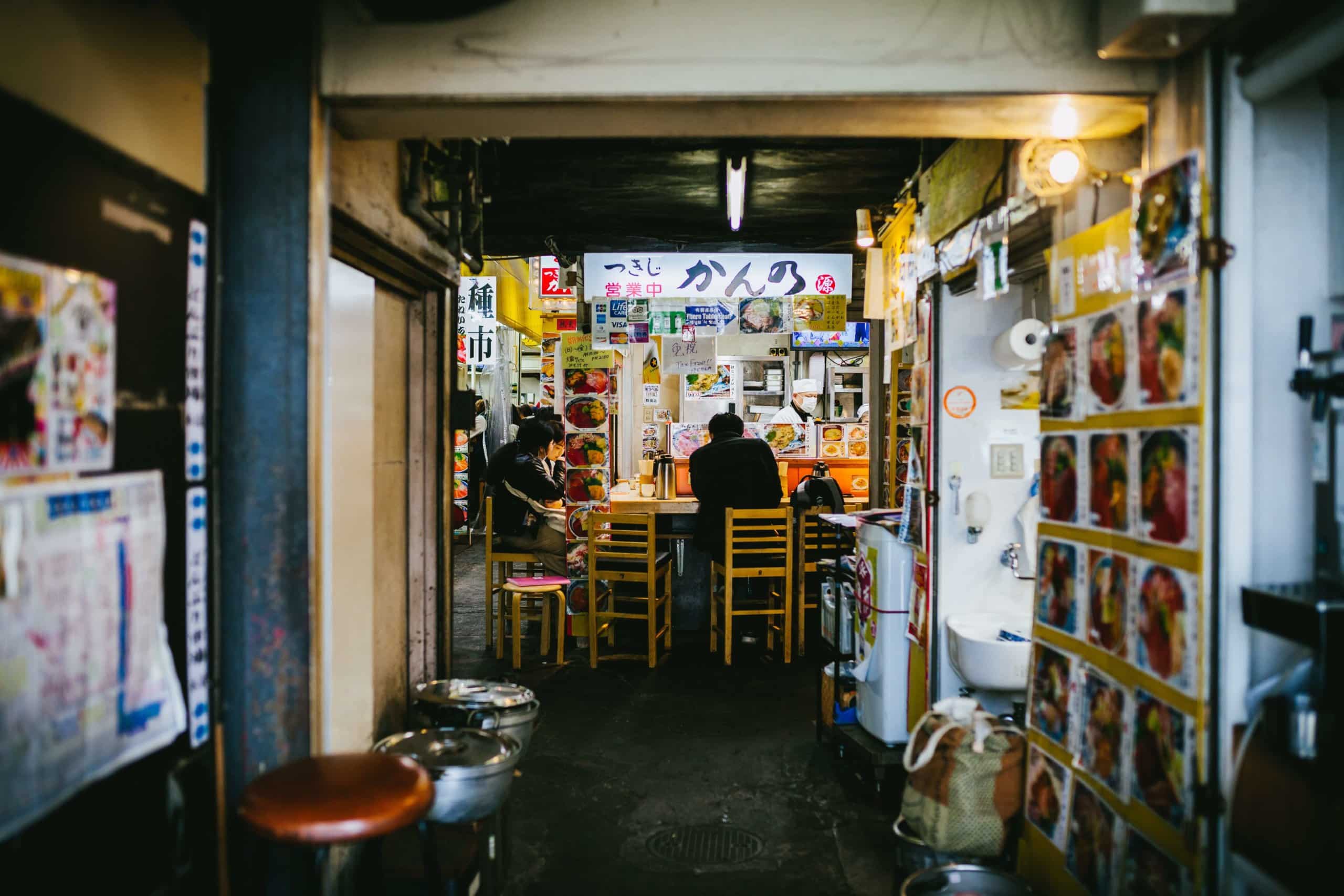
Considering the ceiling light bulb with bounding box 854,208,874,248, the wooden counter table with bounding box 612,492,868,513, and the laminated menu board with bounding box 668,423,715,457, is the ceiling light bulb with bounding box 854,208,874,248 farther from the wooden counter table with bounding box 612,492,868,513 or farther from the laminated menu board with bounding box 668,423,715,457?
the laminated menu board with bounding box 668,423,715,457

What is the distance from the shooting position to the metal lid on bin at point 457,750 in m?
2.58

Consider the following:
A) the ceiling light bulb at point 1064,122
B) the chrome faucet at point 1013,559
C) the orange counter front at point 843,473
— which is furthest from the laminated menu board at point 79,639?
the orange counter front at point 843,473

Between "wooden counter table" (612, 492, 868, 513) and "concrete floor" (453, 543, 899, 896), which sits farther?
"wooden counter table" (612, 492, 868, 513)

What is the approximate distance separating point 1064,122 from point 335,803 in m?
2.84

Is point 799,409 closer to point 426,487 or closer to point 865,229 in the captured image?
point 865,229

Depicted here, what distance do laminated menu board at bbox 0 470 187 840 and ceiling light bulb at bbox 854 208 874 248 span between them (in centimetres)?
423

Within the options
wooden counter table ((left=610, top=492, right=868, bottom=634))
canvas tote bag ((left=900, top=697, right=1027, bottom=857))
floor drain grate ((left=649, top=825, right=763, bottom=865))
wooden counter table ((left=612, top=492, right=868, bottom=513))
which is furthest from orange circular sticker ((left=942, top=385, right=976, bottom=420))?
wooden counter table ((left=610, top=492, right=868, bottom=634))

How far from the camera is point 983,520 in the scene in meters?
3.92

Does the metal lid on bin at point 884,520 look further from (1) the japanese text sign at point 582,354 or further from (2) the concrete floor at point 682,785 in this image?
(1) the japanese text sign at point 582,354

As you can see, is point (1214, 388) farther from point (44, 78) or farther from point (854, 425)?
point (854, 425)

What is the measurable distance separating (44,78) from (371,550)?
7.33 feet

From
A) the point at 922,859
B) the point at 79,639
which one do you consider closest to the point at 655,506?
the point at 922,859

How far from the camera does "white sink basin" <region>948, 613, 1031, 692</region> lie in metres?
3.43

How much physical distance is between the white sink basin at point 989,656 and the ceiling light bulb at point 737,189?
2.84 meters
